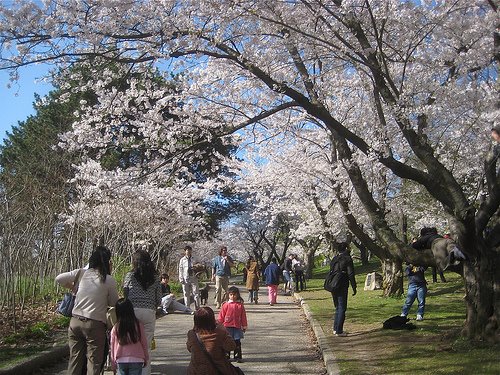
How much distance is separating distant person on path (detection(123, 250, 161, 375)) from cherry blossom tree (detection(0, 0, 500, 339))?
9.75 feet

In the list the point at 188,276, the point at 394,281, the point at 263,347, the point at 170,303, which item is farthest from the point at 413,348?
the point at 394,281

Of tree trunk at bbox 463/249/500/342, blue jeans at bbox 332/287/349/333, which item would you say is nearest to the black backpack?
blue jeans at bbox 332/287/349/333

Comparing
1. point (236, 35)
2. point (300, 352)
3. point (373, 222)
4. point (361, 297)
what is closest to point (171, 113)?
point (236, 35)

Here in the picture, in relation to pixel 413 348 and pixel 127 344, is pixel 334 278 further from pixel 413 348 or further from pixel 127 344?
pixel 127 344

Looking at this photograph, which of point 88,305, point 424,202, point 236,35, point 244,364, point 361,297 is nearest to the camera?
point 88,305

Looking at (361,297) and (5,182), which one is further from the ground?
(5,182)

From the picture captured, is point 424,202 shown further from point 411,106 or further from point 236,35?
point 236,35

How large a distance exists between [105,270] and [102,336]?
68 centimetres

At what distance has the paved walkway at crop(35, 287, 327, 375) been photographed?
7723 mm

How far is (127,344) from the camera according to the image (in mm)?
5312

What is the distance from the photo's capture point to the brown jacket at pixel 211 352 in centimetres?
471

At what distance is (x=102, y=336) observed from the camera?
5855 millimetres

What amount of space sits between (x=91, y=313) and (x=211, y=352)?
5.33ft

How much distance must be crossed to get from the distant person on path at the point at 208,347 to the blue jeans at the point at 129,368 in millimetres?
730
